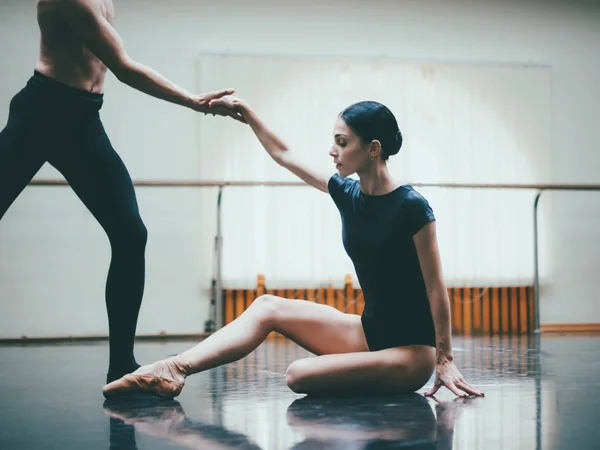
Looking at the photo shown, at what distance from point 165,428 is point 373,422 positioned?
0.51 m

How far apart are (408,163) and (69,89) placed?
3.60 m

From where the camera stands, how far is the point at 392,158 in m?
5.43

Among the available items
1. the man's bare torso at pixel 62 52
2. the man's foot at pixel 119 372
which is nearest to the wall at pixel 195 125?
the man's foot at pixel 119 372

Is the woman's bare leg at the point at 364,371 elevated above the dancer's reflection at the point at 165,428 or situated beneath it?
elevated above

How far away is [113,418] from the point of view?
197cm

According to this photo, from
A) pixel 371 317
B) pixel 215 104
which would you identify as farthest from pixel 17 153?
pixel 371 317

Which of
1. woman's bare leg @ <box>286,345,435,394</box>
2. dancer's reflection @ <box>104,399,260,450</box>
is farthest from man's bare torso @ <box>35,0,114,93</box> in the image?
woman's bare leg @ <box>286,345,435,394</box>

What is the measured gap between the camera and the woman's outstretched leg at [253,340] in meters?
2.20

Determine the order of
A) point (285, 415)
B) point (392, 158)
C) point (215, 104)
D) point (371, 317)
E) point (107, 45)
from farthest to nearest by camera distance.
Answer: point (392, 158) < point (215, 104) < point (371, 317) < point (107, 45) < point (285, 415)

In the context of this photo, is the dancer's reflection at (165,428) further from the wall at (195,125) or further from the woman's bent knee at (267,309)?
the wall at (195,125)

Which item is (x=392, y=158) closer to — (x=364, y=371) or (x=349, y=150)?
(x=349, y=150)

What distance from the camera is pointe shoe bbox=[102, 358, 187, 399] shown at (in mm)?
2193

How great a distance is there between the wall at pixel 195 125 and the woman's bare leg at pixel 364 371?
308 cm

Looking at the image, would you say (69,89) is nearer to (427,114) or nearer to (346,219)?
(346,219)
